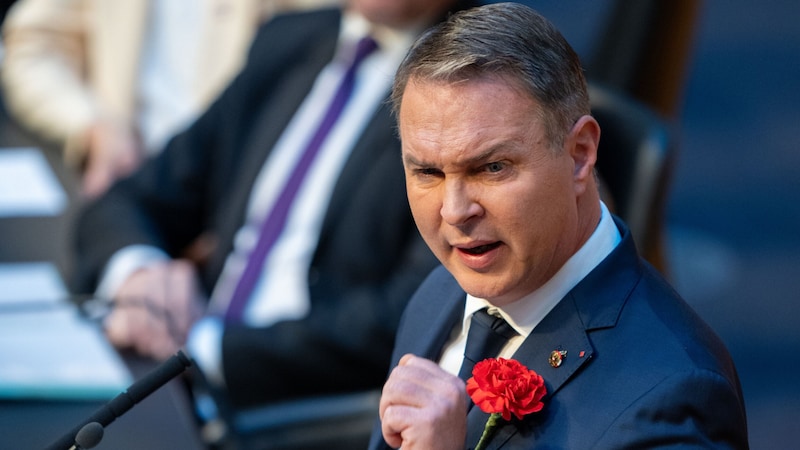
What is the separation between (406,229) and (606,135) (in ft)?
1.58

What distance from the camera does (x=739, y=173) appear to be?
4.95 meters

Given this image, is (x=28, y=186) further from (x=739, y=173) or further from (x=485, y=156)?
(x=739, y=173)

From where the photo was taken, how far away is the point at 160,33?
3.87 meters

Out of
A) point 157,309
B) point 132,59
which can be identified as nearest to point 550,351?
point 157,309

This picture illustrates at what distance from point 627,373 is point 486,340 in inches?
8.1

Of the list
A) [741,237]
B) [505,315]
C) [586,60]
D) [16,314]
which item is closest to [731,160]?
[741,237]

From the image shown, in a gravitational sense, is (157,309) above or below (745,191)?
above

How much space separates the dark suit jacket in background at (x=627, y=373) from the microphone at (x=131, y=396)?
323 millimetres

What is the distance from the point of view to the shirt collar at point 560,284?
134cm

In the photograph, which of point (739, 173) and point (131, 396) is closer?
point (131, 396)

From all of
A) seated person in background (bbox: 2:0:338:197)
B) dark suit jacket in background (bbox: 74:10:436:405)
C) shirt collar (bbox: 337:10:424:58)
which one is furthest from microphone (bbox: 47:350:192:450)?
seated person in background (bbox: 2:0:338:197)

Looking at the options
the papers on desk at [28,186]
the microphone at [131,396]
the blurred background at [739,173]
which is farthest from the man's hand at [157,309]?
the microphone at [131,396]

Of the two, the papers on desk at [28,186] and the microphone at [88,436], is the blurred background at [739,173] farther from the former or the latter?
the microphone at [88,436]

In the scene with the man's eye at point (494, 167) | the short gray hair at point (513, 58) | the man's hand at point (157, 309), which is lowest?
the man's hand at point (157, 309)
